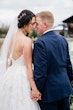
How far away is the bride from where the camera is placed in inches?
216

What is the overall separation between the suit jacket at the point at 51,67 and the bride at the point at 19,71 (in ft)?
0.68

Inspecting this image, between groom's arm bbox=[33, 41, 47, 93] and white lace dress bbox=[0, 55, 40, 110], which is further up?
groom's arm bbox=[33, 41, 47, 93]

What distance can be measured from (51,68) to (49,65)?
4 cm

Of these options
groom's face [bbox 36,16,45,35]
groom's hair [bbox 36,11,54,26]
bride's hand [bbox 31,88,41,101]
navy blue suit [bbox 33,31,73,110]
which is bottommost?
bride's hand [bbox 31,88,41,101]

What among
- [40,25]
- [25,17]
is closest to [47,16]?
[40,25]

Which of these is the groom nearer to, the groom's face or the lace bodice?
the groom's face

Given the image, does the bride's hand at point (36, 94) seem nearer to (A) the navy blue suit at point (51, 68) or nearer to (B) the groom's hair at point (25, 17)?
(A) the navy blue suit at point (51, 68)

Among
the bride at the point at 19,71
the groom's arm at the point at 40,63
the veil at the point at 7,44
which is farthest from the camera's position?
the veil at the point at 7,44

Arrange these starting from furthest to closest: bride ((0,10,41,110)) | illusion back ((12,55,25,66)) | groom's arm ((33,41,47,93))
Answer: illusion back ((12,55,25,66)) → bride ((0,10,41,110)) → groom's arm ((33,41,47,93))

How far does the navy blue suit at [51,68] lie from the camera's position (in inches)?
203

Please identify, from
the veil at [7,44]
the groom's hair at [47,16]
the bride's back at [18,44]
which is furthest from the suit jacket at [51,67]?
the veil at [7,44]

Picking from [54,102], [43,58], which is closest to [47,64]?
[43,58]


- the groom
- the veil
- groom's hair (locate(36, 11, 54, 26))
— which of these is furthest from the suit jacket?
the veil

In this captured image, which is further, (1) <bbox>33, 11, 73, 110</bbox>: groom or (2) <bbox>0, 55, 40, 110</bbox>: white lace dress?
(2) <bbox>0, 55, 40, 110</bbox>: white lace dress
